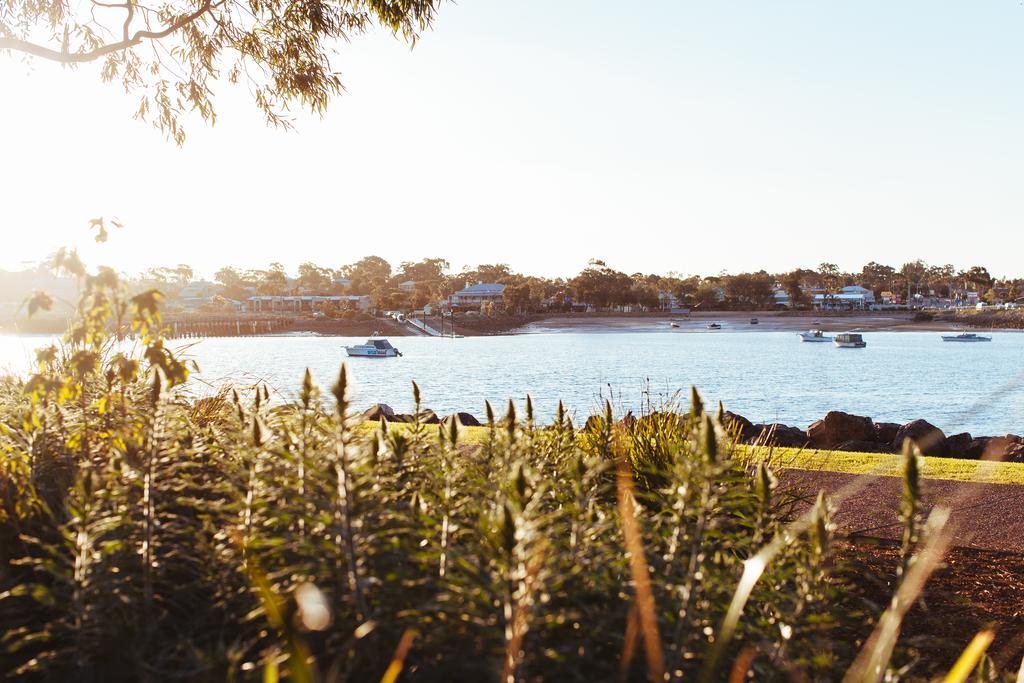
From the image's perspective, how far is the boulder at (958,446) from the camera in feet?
47.0

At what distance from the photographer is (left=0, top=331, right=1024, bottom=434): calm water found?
1309 inches

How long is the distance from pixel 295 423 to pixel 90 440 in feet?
4.73

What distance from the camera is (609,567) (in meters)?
2.70

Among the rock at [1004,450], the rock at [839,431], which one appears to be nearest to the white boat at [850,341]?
the rock at [839,431]

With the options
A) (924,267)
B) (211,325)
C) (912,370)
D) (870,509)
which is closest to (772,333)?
(912,370)

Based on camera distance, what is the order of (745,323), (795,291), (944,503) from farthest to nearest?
(795,291) → (745,323) → (944,503)

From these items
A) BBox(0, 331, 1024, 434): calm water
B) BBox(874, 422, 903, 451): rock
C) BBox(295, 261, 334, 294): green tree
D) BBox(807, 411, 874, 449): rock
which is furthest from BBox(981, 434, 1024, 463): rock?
BBox(295, 261, 334, 294): green tree

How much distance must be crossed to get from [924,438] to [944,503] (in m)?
8.94

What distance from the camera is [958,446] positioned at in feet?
48.1

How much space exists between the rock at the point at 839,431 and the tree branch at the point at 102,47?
42.5ft

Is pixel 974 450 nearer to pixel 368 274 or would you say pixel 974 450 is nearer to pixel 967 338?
pixel 967 338

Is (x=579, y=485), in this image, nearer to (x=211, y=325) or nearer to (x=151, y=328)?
(x=151, y=328)

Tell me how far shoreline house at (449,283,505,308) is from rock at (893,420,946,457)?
450 ft

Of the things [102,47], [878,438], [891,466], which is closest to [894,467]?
[891,466]
